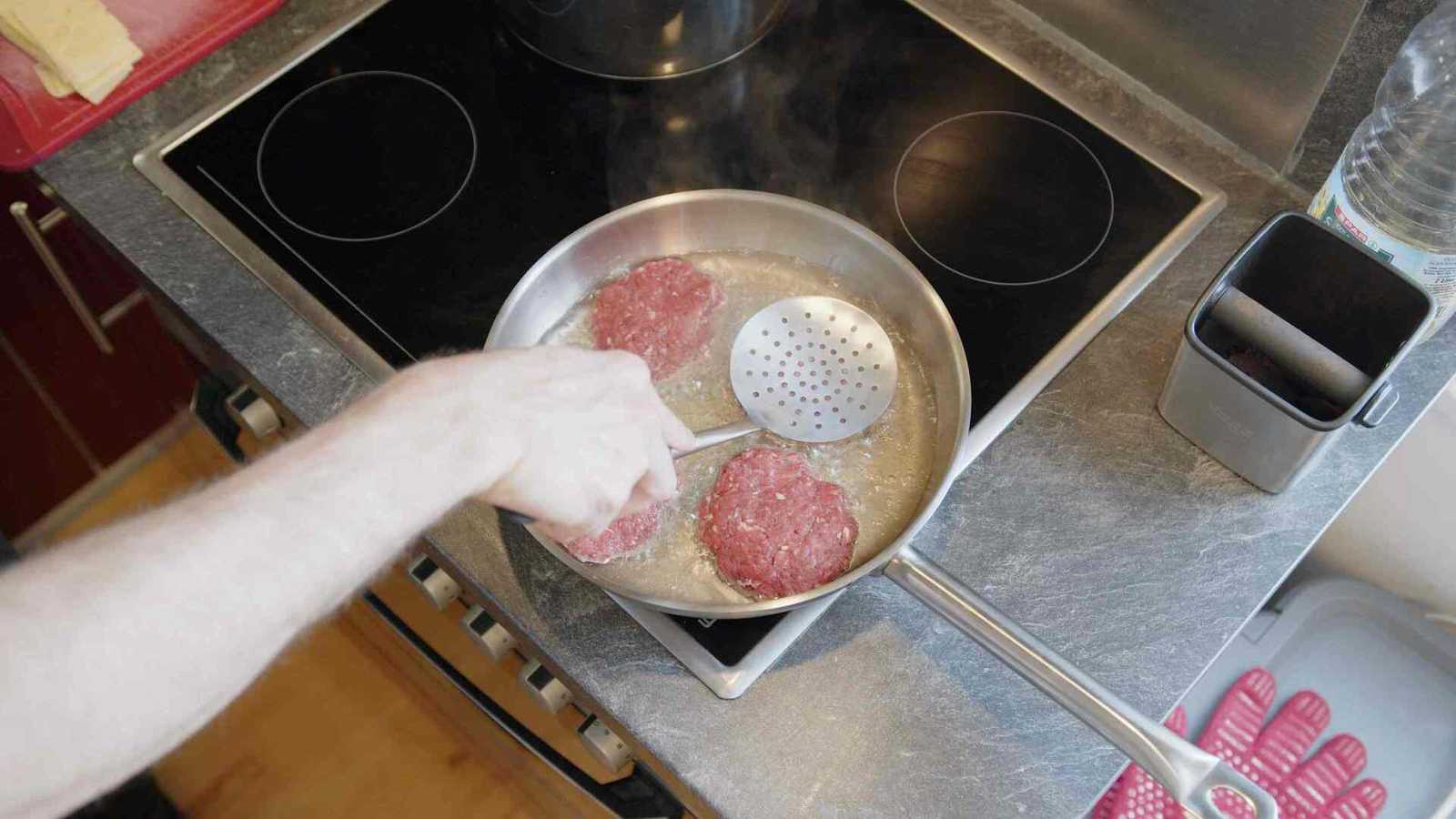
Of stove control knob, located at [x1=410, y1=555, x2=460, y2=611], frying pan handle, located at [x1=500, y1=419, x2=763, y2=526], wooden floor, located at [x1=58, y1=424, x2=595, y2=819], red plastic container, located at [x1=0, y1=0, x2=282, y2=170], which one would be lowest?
wooden floor, located at [x1=58, y1=424, x2=595, y2=819]

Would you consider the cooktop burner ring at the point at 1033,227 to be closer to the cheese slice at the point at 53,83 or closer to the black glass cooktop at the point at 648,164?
the black glass cooktop at the point at 648,164

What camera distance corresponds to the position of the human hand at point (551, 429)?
0.62 meters

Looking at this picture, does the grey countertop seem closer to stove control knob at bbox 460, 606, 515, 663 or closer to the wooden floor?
stove control knob at bbox 460, 606, 515, 663

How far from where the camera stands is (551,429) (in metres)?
0.65

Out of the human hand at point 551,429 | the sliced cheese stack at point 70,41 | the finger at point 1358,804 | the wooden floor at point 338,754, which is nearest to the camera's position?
the human hand at point 551,429

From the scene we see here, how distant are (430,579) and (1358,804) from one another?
799 millimetres

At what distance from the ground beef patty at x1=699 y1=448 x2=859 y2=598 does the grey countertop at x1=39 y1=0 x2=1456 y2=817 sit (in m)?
0.04

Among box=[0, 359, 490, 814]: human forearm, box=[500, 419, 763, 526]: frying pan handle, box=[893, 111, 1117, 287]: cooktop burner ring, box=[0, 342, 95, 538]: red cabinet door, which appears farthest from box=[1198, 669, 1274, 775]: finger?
box=[0, 342, 95, 538]: red cabinet door

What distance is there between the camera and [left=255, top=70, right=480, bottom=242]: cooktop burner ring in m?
0.94

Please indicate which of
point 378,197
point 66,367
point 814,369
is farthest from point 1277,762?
point 66,367

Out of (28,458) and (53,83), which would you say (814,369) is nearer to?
(53,83)

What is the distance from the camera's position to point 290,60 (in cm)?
101

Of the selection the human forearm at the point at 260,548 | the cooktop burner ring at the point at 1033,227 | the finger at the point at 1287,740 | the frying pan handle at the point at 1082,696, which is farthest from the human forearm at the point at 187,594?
the finger at the point at 1287,740

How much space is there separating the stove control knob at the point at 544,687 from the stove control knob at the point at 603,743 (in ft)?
0.08
